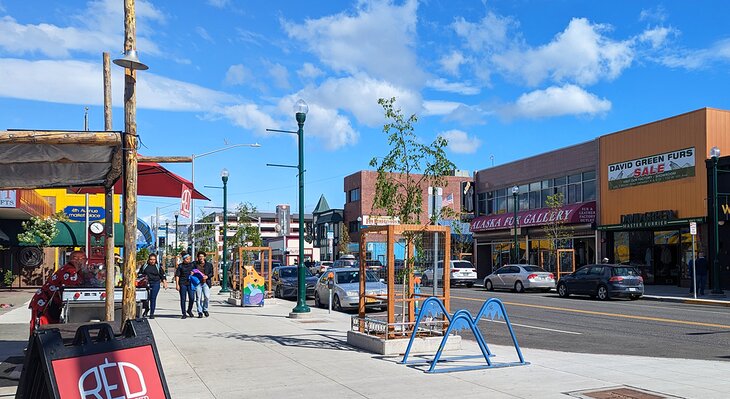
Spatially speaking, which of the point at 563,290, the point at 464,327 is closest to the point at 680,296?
the point at 563,290

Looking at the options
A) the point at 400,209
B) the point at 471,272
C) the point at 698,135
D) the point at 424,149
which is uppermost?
the point at 698,135

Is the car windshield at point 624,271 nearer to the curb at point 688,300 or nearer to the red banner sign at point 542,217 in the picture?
the curb at point 688,300

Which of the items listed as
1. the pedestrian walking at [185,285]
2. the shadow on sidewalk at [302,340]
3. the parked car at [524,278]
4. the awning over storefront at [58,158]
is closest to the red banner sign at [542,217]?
the parked car at [524,278]

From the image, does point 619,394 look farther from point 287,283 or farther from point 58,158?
point 287,283

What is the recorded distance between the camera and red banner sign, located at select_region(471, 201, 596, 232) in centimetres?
3906

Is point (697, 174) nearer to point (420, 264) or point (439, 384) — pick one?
point (420, 264)

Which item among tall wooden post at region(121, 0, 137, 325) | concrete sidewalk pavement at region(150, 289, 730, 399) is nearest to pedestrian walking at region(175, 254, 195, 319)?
concrete sidewalk pavement at region(150, 289, 730, 399)

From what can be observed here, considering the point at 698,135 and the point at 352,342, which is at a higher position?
the point at 698,135

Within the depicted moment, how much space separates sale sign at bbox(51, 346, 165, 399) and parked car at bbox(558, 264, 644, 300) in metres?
23.3

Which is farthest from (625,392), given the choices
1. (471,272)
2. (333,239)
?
(333,239)

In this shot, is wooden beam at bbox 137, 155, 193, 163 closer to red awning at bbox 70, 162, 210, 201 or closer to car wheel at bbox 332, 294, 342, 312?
red awning at bbox 70, 162, 210, 201

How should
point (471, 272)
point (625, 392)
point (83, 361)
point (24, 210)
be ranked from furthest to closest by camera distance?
point (471, 272) < point (24, 210) < point (625, 392) < point (83, 361)

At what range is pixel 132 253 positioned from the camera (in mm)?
8703

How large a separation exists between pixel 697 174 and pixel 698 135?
1.80 meters
